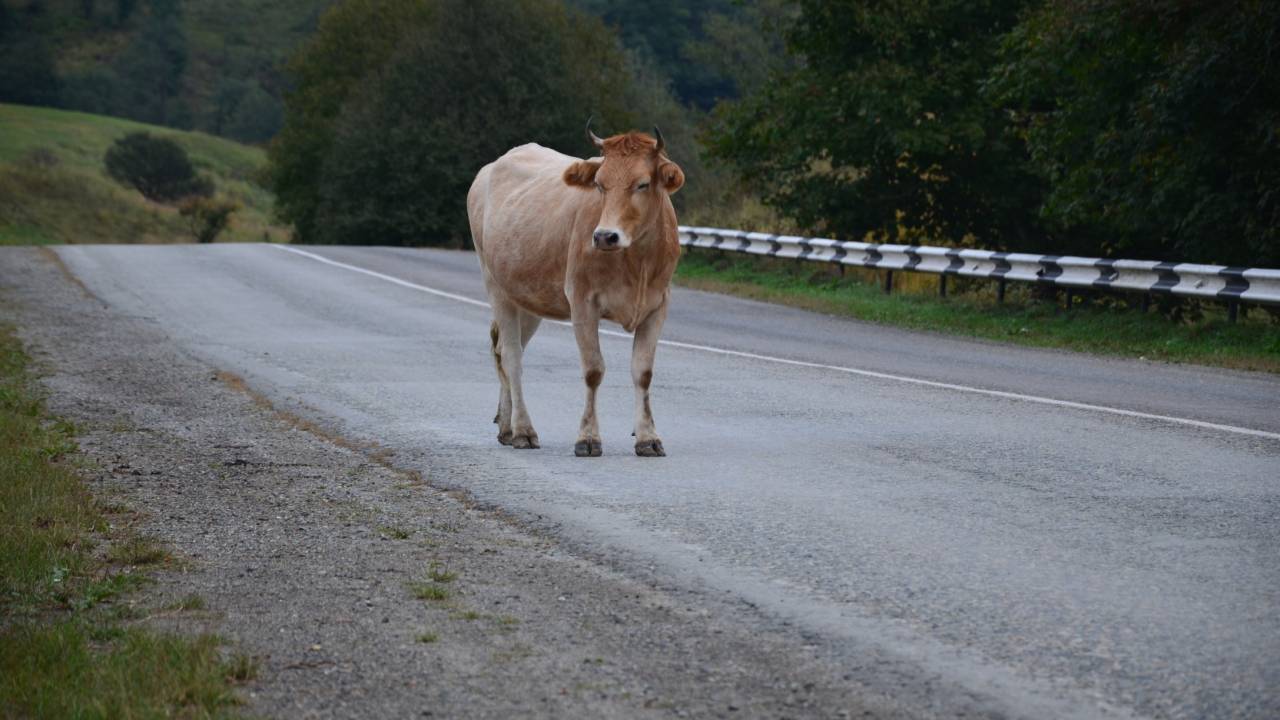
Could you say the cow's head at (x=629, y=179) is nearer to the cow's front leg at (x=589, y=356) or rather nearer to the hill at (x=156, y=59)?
the cow's front leg at (x=589, y=356)

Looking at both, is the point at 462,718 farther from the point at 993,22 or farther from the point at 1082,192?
the point at 993,22

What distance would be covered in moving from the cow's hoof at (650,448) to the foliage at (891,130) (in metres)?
17.7

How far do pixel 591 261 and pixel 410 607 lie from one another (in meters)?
4.17

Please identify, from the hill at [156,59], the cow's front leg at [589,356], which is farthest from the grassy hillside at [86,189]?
the cow's front leg at [589,356]

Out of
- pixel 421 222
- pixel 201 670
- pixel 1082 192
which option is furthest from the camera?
pixel 421 222

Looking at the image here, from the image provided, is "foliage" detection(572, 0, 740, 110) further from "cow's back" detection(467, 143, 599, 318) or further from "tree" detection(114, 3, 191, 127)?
"cow's back" detection(467, 143, 599, 318)

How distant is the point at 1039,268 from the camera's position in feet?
71.2

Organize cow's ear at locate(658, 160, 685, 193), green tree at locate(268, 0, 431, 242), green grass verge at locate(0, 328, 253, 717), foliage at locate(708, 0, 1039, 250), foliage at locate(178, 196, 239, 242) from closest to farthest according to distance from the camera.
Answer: green grass verge at locate(0, 328, 253, 717), cow's ear at locate(658, 160, 685, 193), foliage at locate(708, 0, 1039, 250), green tree at locate(268, 0, 431, 242), foliage at locate(178, 196, 239, 242)

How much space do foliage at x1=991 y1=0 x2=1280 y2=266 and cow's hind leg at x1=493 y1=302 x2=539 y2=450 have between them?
36.8 feet

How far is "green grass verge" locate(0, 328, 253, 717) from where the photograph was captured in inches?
183

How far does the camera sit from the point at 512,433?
1009 cm

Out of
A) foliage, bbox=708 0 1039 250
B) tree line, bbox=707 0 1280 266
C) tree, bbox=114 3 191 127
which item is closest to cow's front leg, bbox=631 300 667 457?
tree line, bbox=707 0 1280 266

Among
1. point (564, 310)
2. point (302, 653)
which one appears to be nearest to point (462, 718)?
point (302, 653)

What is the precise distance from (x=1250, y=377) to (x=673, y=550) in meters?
9.70
